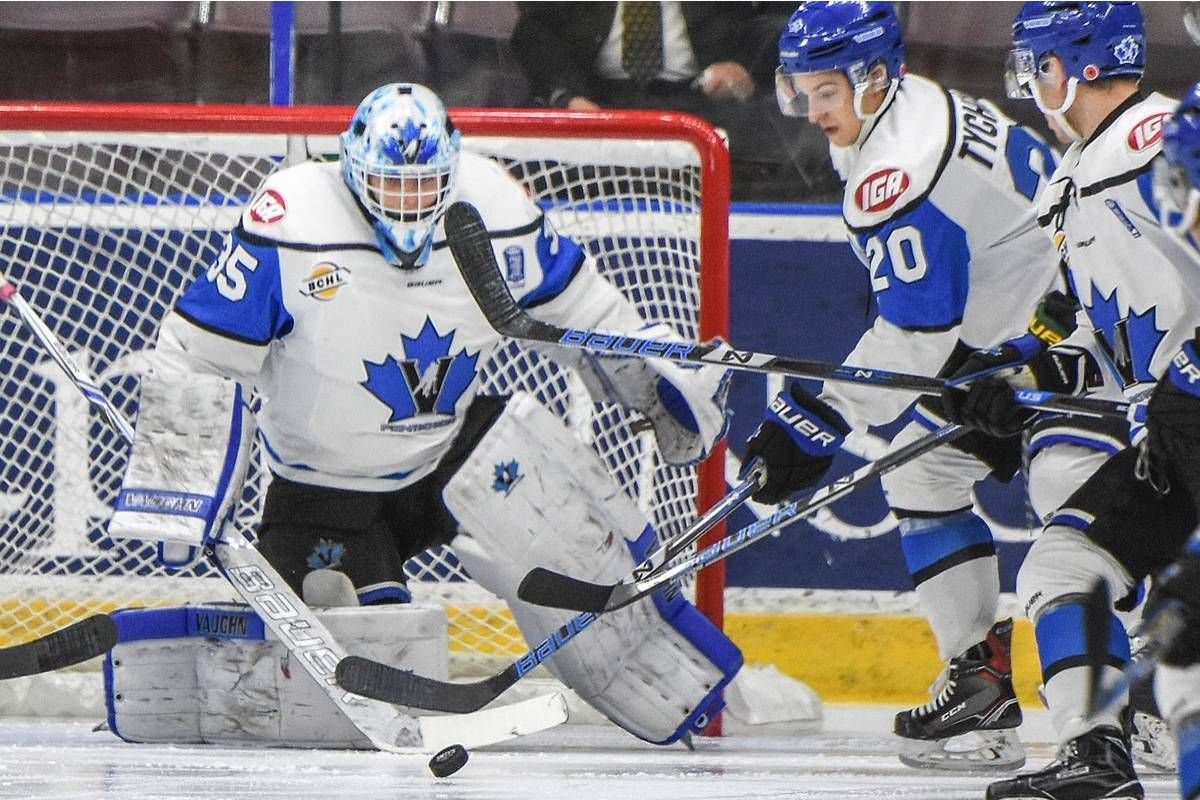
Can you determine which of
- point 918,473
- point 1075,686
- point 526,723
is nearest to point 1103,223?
point 1075,686

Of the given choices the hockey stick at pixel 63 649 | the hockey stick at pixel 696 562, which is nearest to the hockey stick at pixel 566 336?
the hockey stick at pixel 696 562

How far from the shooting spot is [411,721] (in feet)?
8.96

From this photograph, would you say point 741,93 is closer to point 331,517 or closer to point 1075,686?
point 331,517

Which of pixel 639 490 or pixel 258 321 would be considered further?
pixel 639 490

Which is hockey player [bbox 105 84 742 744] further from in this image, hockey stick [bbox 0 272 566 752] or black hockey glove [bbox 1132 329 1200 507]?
black hockey glove [bbox 1132 329 1200 507]

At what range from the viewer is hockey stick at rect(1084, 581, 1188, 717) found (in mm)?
1786

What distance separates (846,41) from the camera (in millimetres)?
2818

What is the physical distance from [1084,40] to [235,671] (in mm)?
1587

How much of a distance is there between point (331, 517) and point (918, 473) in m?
0.97

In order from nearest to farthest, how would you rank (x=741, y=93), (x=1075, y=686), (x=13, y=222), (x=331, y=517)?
(x=1075, y=686) → (x=331, y=517) → (x=13, y=222) → (x=741, y=93)

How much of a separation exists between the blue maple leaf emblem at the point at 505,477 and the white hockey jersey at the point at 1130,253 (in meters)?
1.02

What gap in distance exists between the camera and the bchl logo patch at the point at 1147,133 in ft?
7.61

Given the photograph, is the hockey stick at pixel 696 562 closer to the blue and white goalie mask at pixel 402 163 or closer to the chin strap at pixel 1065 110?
the chin strap at pixel 1065 110

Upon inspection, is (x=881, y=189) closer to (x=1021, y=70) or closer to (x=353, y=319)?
(x=1021, y=70)
